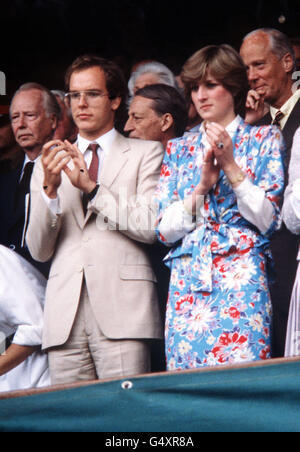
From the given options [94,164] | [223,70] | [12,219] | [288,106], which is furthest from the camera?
[12,219]

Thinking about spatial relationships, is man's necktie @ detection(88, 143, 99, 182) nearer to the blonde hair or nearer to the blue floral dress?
the blue floral dress

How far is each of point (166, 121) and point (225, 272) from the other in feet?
2.97

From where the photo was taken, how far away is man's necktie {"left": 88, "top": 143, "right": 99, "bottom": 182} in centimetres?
420

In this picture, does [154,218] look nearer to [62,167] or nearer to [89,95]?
[62,167]

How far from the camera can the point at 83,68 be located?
14.3 ft

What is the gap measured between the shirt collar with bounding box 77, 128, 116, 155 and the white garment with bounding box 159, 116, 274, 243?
467mm

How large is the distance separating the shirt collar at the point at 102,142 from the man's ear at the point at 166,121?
0.24 m

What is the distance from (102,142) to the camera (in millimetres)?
4289

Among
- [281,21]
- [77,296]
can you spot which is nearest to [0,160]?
[77,296]

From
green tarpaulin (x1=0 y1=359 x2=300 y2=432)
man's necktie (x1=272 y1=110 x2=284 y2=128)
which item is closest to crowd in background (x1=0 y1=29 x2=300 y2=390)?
man's necktie (x1=272 y1=110 x2=284 y2=128)

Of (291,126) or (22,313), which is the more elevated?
(291,126)

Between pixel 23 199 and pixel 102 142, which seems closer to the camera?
pixel 102 142

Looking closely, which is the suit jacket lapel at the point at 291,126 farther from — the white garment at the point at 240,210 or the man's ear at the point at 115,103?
the man's ear at the point at 115,103

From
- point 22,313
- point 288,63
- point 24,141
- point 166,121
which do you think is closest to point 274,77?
point 288,63
